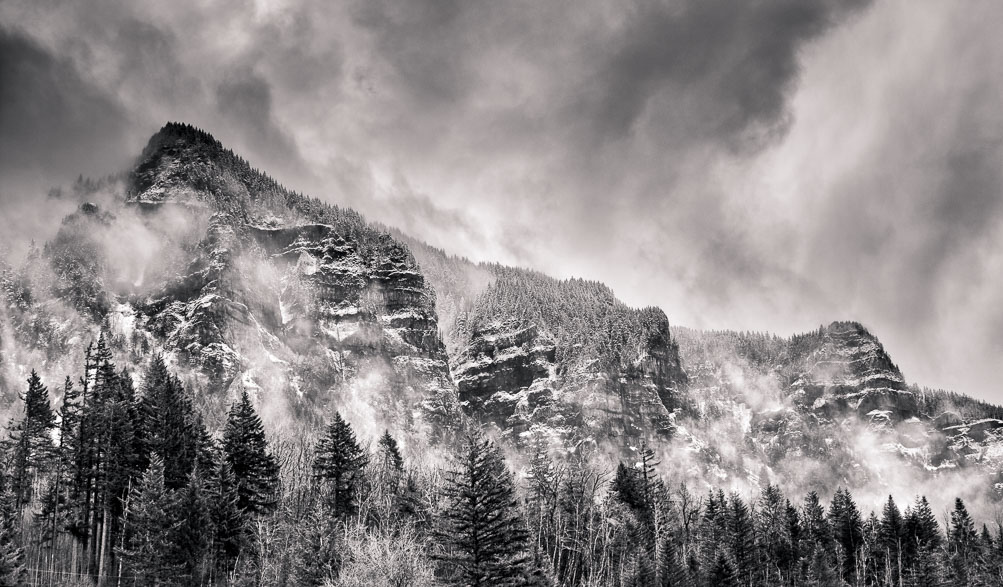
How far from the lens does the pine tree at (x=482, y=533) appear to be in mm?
46625

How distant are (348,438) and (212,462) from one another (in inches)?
511

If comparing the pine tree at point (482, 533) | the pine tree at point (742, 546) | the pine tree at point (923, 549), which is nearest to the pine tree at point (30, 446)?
the pine tree at point (482, 533)

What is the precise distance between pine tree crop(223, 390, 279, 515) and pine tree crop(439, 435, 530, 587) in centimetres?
2035

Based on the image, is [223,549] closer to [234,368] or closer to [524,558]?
[524,558]

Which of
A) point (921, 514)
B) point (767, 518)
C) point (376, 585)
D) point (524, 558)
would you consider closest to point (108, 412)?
point (376, 585)

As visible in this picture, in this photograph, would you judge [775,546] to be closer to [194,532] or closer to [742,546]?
[742,546]

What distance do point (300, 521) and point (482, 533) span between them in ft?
44.0

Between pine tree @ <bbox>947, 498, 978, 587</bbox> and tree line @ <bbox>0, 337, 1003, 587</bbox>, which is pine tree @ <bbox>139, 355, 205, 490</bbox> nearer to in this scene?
tree line @ <bbox>0, 337, 1003, 587</bbox>

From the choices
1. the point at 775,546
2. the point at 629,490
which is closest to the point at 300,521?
the point at 629,490

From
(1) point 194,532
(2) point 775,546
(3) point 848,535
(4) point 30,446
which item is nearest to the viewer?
(1) point 194,532

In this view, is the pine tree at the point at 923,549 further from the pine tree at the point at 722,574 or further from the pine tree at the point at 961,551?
the pine tree at the point at 722,574

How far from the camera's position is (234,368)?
189 meters

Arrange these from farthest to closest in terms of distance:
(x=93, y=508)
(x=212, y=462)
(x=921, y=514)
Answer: (x=921, y=514), (x=212, y=462), (x=93, y=508)

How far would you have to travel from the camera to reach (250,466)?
206ft
